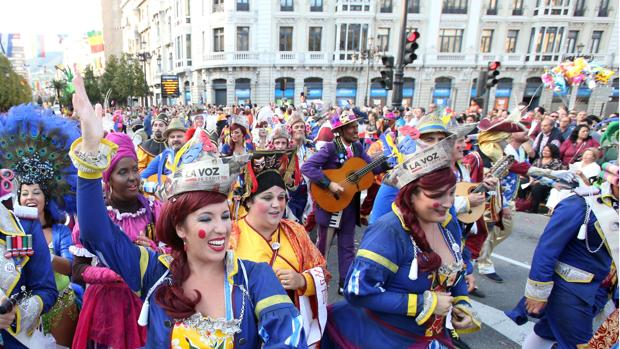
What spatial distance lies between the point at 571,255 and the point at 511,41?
40.3 metres

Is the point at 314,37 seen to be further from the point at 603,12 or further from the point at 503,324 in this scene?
the point at 503,324

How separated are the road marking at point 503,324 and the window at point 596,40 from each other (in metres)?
43.5

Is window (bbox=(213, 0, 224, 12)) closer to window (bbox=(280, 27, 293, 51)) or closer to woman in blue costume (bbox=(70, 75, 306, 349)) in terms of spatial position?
window (bbox=(280, 27, 293, 51))

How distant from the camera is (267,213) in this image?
8.04ft

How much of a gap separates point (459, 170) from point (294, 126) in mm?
3227

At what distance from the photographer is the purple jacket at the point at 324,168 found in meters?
4.61

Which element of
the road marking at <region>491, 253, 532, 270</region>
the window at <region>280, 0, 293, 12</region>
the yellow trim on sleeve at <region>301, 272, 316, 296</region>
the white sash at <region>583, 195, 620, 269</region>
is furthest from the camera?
the window at <region>280, 0, 293, 12</region>

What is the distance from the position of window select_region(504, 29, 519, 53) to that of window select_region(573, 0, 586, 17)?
588 centimetres

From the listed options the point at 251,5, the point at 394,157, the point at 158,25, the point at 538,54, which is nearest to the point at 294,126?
the point at 394,157

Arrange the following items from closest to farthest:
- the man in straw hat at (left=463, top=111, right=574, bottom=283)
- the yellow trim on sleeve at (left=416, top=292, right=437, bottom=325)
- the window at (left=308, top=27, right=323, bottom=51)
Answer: the yellow trim on sleeve at (left=416, top=292, right=437, bottom=325)
the man in straw hat at (left=463, top=111, right=574, bottom=283)
the window at (left=308, top=27, right=323, bottom=51)

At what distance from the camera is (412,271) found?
2.00 meters

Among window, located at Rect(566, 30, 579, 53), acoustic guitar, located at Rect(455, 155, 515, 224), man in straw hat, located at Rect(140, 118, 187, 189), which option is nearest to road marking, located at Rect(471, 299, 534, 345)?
acoustic guitar, located at Rect(455, 155, 515, 224)

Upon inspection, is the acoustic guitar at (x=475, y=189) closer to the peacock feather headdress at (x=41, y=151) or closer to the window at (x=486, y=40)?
the peacock feather headdress at (x=41, y=151)

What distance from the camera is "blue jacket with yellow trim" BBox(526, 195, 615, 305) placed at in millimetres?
2455
